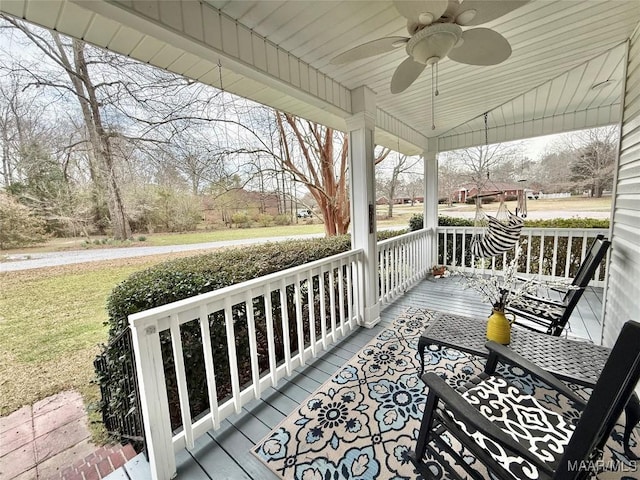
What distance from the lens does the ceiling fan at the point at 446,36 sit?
1303mm

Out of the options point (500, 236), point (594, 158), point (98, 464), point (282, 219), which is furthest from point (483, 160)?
point (98, 464)

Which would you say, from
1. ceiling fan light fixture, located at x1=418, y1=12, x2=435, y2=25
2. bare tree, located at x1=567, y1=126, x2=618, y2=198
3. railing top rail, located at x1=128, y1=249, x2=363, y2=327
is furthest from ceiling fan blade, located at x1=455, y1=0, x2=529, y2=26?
bare tree, located at x1=567, y1=126, x2=618, y2=198

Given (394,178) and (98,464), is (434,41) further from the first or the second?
(394,178)

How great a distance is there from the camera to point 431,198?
5191mm

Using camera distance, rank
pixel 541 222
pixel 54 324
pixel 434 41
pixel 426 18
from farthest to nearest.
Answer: pixel 541 222
pixel 54 324
pixel 434 41
pixel 426 18

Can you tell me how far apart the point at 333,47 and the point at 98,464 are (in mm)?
3309

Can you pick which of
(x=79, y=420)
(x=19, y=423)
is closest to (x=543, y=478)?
(x=79, y=420)

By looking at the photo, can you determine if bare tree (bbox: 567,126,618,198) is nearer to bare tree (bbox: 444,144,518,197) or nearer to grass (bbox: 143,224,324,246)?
bare tree (bbox: 444,144,518,197)

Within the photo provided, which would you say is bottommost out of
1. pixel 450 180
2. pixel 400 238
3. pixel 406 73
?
pixel 400 238

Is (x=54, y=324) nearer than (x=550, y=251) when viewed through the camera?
Yes

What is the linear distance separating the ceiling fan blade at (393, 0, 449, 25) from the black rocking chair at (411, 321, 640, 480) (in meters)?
1.48

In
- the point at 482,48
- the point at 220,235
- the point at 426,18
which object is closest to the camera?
the point at 426,18

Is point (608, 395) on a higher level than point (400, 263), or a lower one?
higher

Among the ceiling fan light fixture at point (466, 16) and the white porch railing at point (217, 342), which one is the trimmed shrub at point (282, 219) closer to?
the white porch railing at point (217, 342)
